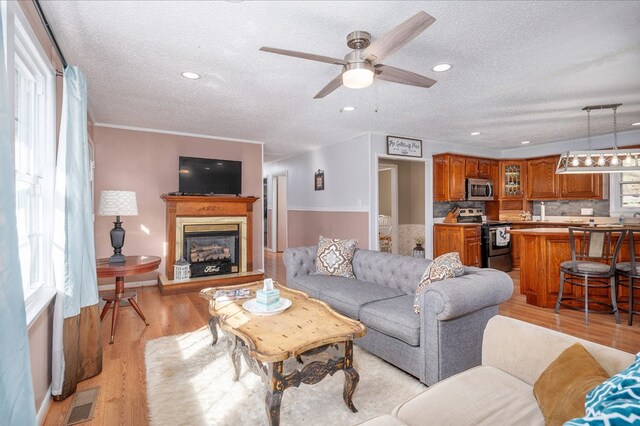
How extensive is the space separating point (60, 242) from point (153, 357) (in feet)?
3.83

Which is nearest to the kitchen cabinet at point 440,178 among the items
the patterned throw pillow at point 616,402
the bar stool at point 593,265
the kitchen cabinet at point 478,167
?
the kitchen cabinet at point 478,167

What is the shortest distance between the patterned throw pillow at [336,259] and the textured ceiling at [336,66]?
170 centimetres

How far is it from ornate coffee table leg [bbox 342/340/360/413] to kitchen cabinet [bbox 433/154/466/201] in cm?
480

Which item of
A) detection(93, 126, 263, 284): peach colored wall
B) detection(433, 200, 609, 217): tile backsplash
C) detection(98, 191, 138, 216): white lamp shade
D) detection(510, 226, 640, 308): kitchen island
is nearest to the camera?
detection(98, 191, 138, 216): white lamp shade

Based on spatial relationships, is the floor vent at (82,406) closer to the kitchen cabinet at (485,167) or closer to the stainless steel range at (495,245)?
the stainless steel range at (495,245)

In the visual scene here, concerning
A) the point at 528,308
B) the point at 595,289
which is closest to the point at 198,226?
the point at 528,308

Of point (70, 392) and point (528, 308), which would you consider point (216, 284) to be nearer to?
point (70, 392)

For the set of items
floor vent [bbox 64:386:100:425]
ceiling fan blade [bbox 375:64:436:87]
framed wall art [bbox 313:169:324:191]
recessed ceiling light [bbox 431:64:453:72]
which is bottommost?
floor vent [bbox 64:386:100:425]

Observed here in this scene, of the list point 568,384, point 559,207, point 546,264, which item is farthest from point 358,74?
point 559,207

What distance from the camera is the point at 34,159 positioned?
2148 mm

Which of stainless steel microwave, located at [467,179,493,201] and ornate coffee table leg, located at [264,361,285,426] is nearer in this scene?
ornate coffee table leg, located at [264,361,285,426]

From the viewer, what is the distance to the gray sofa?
6.98 feet

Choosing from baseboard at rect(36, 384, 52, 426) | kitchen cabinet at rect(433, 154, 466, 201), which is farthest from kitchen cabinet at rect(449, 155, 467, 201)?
baseboard at rect(36, 384, 52, 426)

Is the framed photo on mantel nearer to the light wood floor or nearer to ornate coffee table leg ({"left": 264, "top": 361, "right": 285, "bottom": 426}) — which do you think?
the light wood floor
